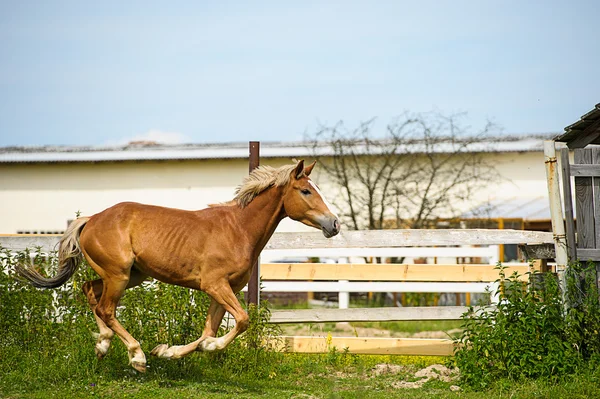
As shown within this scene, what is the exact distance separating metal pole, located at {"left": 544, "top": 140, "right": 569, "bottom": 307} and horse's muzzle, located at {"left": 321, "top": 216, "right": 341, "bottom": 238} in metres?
2.62

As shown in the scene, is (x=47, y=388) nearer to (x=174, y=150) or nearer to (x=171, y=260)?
(x=171, y=260)

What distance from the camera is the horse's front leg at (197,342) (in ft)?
23.0

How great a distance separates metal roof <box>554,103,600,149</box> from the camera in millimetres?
7660

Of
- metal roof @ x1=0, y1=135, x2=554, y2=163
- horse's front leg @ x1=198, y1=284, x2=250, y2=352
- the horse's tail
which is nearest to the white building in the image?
metal roof @ x1=0, y1=135, x2=554, y2=163

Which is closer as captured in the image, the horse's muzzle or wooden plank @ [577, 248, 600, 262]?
the horse's muzzle

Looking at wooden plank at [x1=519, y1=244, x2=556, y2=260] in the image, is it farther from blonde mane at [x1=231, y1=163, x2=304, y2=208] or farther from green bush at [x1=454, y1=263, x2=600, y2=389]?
blonde mane at [x1=231, y1=163, x2=304, y2=208]

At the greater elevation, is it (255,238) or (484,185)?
(484,185)

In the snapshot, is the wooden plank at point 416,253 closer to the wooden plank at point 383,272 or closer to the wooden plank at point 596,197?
the wooden plank at point 383,272

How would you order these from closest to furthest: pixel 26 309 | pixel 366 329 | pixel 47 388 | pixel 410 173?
1. pixel 47 388
2. pixel 26 309
3. pixel 366 329
4. pixel 410 173

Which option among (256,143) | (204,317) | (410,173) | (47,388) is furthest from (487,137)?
(47,388)

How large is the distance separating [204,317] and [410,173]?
11047 mm

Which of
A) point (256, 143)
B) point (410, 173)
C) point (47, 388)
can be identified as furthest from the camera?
point (410, 173)

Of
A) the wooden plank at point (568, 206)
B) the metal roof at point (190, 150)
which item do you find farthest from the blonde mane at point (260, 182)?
the metal roof at point (190, 150)

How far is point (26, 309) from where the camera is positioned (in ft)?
28.4
